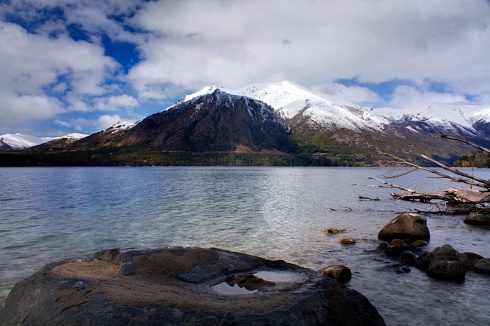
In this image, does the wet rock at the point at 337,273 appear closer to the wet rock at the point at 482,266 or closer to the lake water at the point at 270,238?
the lake water at the point at 270,238

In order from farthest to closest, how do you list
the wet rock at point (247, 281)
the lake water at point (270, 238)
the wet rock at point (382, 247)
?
1. the wet rock at point (382, 247)
2. the lake water at point (270, 238)
3. the wet rock at point (247, 281)

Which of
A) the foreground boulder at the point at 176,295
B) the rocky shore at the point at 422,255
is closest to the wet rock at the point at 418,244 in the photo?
the rocky shore at the point at 422,255

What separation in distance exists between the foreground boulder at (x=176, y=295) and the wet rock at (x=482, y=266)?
358 inches

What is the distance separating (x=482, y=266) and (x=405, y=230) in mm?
6515

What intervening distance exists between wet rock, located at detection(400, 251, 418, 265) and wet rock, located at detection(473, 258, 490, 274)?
241 cm

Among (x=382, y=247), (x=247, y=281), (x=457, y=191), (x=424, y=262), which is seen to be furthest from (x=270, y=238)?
(x=457, y=191)

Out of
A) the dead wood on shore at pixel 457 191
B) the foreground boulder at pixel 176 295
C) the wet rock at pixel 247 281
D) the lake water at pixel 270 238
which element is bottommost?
the lake water at pixel 270 238

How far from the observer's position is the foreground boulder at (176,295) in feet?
21.1

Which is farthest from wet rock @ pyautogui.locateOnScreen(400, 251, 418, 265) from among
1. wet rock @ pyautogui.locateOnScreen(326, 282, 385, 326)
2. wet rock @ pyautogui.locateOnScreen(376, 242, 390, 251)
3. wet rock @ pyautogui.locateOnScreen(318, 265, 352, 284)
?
wet rock @ pyautogui.locateOnScreen(326, 282, 385, 326)

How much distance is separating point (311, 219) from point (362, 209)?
9573mm

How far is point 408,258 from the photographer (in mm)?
15984

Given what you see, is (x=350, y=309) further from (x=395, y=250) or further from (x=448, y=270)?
(x=395, y=250)

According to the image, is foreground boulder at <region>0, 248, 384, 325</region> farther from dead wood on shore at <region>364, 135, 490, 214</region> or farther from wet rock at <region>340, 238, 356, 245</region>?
wet rock at <region>340, 238, 356, 245</region>

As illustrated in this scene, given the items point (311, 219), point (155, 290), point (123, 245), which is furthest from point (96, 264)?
point (311, 219)
